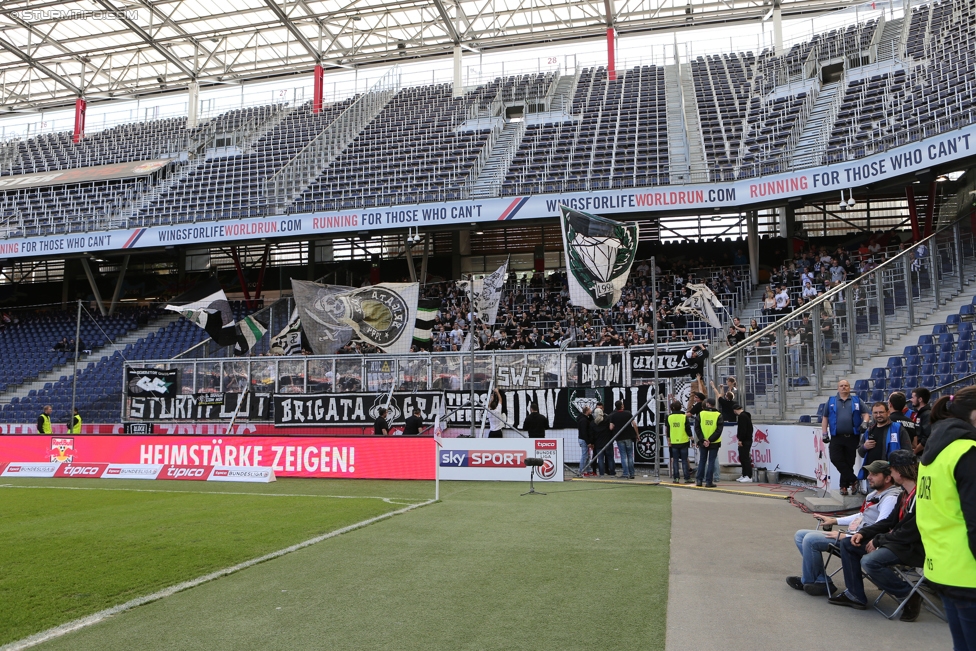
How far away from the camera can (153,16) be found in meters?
39.5

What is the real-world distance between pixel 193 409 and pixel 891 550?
20715 millimetres

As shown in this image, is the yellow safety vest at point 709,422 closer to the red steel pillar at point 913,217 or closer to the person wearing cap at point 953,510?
the person wearing cap at point 953,510

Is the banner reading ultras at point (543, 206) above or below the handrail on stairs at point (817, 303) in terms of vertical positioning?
above

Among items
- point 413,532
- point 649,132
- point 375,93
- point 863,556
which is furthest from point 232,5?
point 863,556

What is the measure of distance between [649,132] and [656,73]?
884cm

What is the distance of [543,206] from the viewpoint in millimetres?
26469

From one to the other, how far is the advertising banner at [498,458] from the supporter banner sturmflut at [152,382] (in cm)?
1051

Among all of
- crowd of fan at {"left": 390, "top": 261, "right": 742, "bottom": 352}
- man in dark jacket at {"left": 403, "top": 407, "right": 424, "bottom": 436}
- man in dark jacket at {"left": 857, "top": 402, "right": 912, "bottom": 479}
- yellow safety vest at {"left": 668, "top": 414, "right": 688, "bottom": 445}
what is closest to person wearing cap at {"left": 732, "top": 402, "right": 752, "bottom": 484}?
yellow safety vest at {"left": 668, "top": 414, "right": 688, "bottom": 445}

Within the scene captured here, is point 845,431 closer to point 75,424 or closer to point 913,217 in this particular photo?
point 913,217

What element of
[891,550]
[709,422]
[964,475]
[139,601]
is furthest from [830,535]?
[709,422]

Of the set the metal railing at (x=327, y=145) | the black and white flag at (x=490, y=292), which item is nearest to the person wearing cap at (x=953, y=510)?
the black and white flag at (x=490, y=292)

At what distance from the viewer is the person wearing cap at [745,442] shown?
1596cm

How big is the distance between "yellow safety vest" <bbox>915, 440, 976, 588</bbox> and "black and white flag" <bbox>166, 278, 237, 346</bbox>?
2307cm

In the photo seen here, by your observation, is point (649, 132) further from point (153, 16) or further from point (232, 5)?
point (153, 16)
